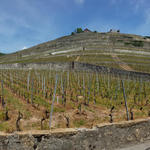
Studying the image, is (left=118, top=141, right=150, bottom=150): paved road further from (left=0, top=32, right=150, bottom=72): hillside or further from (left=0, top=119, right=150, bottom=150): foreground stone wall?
(left=0, top=32, right=150, bottom=72): hillside

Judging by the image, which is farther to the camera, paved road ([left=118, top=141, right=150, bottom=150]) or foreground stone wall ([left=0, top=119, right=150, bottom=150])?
paved road ([left=118, top=141, right=150, bottom=150])

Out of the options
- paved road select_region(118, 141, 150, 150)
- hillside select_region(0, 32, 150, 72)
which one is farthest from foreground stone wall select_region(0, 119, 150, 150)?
hillside select_region(0, 32, 150, 72)

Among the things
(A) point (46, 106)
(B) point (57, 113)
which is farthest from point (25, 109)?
(B) point (57, 113)

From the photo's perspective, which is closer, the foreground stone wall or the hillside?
the foreground stone wall

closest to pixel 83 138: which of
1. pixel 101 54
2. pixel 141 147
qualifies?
pixel 141 147

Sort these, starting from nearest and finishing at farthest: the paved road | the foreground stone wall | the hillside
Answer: the foreground stone wall, the paved road, the hillside

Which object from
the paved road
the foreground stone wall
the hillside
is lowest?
the paved road

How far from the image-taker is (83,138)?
4.42m

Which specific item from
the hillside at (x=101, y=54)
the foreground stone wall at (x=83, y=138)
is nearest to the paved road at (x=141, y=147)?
the foreground stone wall at (x=83, y=138)

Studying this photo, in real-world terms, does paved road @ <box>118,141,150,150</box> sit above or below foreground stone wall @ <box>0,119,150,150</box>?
below

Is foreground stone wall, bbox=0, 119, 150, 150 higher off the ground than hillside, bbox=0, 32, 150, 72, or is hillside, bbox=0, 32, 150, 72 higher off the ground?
hillside, bbox=0, 32, 150, 72

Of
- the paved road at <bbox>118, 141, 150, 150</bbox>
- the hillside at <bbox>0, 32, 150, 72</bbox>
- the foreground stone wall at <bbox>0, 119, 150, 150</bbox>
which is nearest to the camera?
the foreground stone wall at <bbox>0, 119, 150, 150</bbox>

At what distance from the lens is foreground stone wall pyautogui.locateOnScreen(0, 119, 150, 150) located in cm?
384

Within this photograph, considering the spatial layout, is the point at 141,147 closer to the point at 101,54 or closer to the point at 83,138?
the point at 83,138
